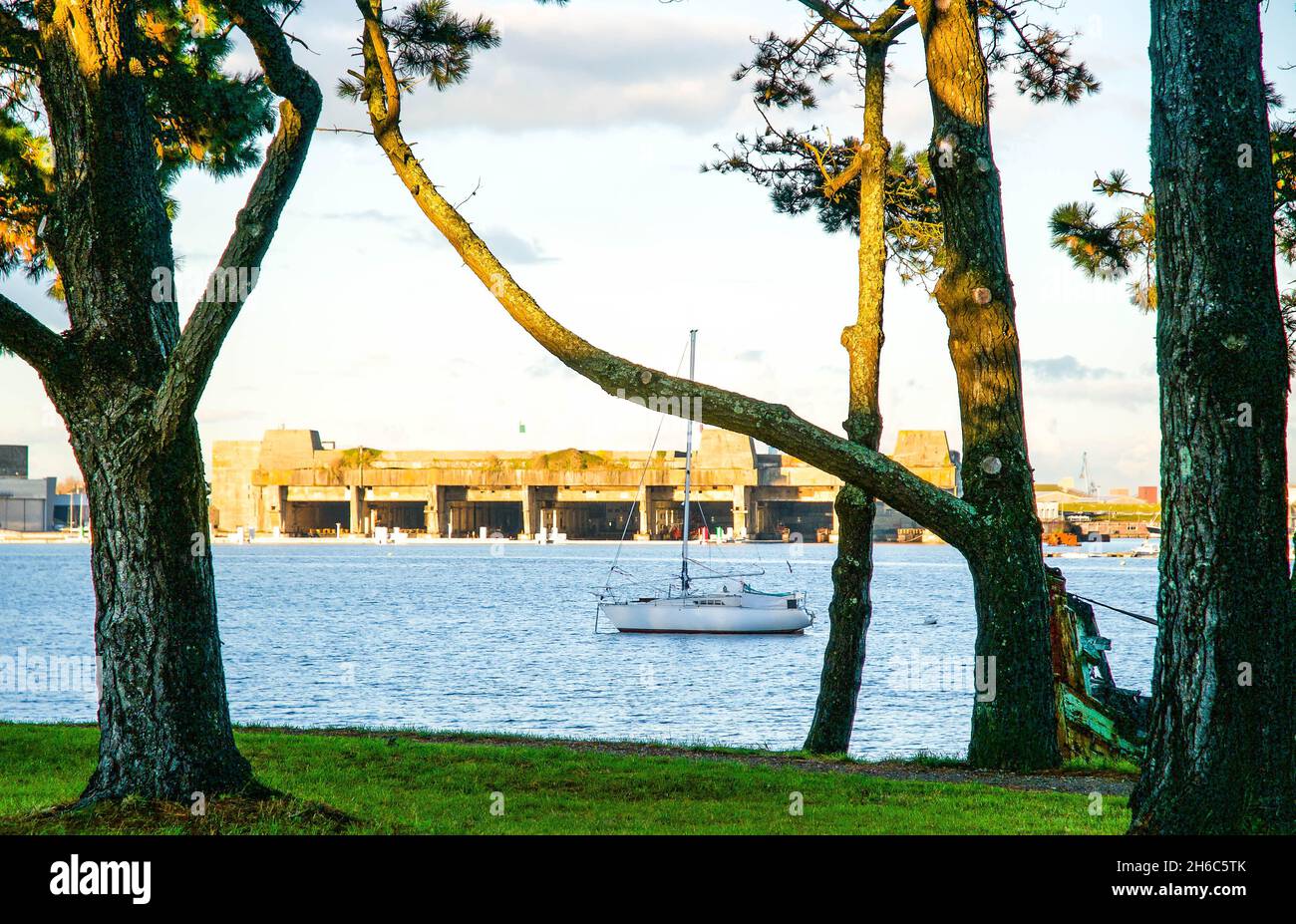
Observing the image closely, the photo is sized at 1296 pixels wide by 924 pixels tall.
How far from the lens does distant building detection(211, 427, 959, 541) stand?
416ft

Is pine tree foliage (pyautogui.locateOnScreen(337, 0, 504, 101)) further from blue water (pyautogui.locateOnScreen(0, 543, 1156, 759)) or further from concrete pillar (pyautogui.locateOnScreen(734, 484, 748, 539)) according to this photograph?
concrete pillar (pyautogui.locateOnScreen(734, 484, 748, 539))

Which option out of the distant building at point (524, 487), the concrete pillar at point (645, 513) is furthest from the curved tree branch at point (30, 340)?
the concrete pillar at point (645, 513)

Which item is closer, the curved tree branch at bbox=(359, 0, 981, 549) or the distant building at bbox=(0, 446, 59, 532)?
the curved tree branch at bbox=(359, 0, 981, 549)

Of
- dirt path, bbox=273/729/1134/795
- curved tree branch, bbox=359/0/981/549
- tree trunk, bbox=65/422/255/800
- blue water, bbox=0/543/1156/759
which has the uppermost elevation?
curved tree branch, bbox=359/0/981/549

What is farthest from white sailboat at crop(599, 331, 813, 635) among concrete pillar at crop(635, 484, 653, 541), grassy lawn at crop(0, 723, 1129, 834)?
concrete pillar at crop(635, 484, 653, 541)

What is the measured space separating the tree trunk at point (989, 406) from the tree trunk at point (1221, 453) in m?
3.88

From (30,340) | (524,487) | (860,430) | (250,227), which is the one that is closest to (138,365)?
(30,340)

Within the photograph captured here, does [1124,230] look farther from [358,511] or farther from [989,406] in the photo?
[358,511]

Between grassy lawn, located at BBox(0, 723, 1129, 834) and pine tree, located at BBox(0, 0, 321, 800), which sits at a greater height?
pine tree, located at BBox(0, 0, 321, 800)

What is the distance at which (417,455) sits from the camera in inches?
Answer: 5315

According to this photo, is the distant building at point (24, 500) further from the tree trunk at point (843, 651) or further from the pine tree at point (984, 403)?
the pine tree at point (984, 403)

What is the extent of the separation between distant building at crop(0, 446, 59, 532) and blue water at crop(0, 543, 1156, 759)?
79270 millimetres
